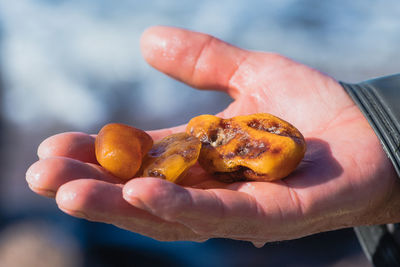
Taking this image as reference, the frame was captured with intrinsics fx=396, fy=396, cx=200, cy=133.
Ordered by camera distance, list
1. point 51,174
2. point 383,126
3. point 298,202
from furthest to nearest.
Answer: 1. point 383,126
2. point 298,202
3. point 51,174

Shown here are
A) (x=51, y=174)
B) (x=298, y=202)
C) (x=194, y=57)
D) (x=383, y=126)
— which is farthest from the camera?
(x=194, y=57)

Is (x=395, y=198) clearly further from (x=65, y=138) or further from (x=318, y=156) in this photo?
(x=65, y=138)

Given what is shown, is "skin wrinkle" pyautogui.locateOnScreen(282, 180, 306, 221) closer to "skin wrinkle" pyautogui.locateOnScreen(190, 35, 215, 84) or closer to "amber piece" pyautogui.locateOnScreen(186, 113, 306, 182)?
"amber piece" pyautogui.locateOnScreen(186, 113, 306, 182)

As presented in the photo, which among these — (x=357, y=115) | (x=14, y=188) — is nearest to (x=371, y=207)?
(x=357, y=115)

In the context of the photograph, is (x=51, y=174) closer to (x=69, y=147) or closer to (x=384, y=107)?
(x=69, y=147)

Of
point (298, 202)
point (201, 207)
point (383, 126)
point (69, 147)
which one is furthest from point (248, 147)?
point (69, 147)

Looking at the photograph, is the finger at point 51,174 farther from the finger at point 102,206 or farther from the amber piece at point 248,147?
the amber piece at point 248,147

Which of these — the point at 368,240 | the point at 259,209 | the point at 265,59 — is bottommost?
the point at 368,240
